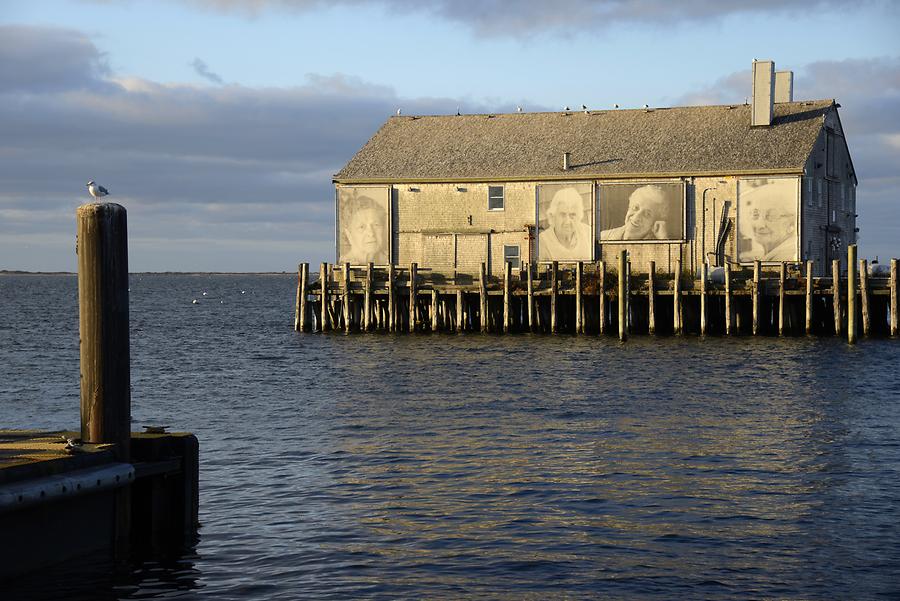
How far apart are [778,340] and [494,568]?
106 feet

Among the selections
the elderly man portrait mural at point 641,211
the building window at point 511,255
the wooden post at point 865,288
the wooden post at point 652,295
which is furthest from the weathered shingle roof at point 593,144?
the wooden post at point 652,295

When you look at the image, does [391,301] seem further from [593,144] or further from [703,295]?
[703,295]

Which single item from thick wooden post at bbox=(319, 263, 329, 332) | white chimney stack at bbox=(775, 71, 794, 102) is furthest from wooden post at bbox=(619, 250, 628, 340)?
white chimney stack at bbox=(775, 71, 794, 102)

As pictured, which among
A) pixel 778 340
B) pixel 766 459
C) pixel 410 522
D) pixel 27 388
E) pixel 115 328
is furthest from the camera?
pixel 778 340

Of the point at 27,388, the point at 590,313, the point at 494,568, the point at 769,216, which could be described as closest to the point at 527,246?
the point at 590,313

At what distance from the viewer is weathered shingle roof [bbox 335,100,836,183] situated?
47562 millimetres

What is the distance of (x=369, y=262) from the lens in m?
47.4

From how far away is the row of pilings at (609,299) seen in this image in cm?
4203

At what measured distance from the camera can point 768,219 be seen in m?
45.8

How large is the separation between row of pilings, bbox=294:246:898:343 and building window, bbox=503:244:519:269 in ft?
4.61

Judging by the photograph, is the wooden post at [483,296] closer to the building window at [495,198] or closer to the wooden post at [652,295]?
the building window at [495,198]

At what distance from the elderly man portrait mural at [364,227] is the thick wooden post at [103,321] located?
124 feet

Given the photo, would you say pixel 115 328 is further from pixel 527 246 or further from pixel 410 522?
pixel 527 246

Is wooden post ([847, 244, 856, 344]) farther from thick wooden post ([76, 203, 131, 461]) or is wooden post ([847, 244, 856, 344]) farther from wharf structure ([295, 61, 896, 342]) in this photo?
thick wooden post ([76, 203, 131, 461])
